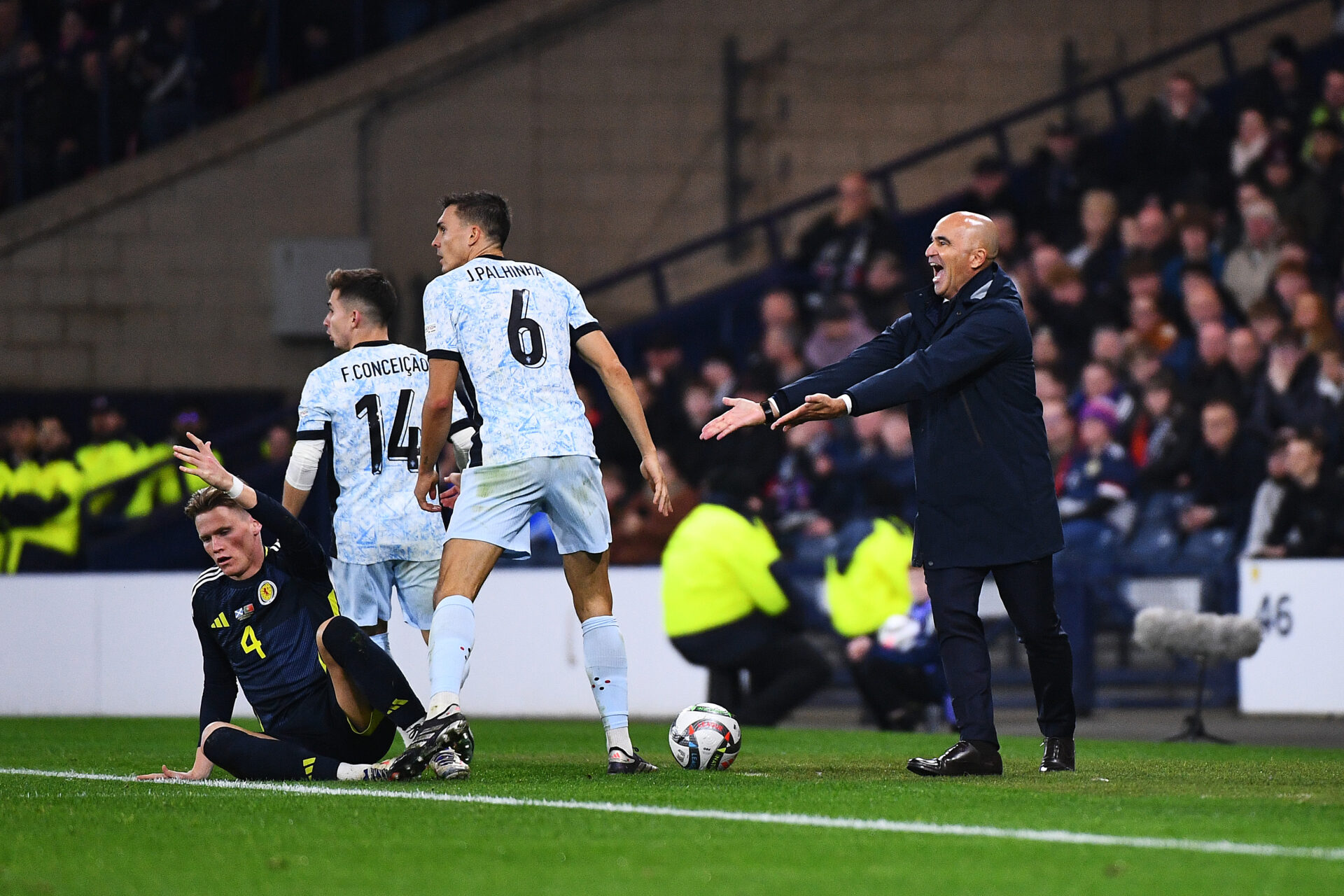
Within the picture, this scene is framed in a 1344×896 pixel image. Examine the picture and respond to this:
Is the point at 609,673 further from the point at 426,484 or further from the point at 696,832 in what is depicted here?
the point at 696,832

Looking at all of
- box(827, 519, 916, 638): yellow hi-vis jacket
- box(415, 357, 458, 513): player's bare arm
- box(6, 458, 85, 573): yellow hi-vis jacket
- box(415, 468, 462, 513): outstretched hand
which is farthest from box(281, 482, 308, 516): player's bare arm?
box(6, 458, 85, 573): yellow hi-vis jacket

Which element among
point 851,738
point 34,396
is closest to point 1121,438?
point 851,738

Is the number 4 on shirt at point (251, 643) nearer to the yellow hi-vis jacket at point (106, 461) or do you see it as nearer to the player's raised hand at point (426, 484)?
the player's raised hand at point (426, 484)

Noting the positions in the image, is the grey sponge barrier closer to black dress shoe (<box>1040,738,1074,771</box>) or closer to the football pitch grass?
the football pitch grass

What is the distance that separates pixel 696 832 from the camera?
5.45m

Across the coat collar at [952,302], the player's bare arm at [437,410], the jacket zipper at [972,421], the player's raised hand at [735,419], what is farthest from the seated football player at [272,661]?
the coat collar at [952,302]

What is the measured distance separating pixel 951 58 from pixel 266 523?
1453 cm

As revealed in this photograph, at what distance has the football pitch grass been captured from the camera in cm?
463

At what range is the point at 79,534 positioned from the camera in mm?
15281

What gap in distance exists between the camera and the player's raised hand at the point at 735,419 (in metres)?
6.80

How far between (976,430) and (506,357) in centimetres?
175

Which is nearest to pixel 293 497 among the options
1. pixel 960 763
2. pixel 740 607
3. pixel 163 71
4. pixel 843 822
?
pixel 960 763

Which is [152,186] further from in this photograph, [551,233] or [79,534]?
[79,534]

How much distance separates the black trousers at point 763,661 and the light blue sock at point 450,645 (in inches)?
202
